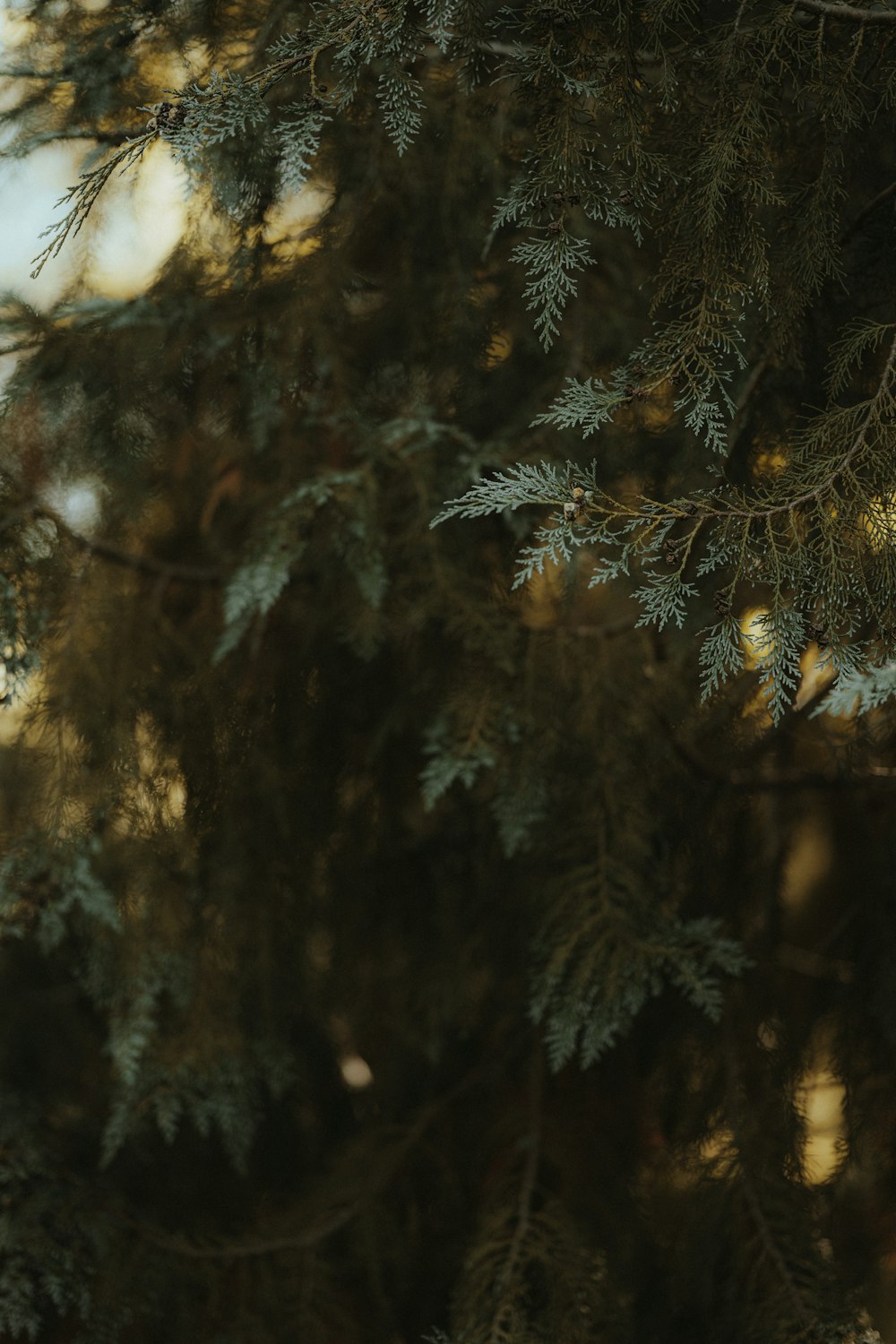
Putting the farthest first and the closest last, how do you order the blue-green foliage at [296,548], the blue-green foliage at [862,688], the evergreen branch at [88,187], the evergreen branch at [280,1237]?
the evergreen branch at [280,1237]
the blue-green foliage at [296,548]
the blue-green foliage at [862,688]
the evergreen branch at [88,187]

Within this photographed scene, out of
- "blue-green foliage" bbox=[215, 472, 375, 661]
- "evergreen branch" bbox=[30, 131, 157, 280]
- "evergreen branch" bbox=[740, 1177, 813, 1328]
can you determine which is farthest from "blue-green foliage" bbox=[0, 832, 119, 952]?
"evergreen branch" bbox=[740, 1177, 813, 1328]

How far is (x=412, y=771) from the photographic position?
1989 millimetres

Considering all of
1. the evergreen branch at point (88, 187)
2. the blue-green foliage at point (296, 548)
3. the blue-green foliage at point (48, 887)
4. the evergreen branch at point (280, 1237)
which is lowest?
the evergreen branch at point (280, 1237)

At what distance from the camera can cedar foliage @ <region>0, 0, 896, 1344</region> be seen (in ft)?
5.28

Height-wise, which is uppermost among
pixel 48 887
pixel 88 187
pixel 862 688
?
pixel 88 187

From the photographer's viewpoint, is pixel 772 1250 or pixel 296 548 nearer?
pixel 296 548

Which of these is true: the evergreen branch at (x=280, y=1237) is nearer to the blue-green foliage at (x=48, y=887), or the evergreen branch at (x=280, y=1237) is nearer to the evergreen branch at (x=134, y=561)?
the blue-green foliage at (x=48, y=887)

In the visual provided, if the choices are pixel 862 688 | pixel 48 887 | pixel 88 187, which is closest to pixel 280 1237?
pixel 48 887

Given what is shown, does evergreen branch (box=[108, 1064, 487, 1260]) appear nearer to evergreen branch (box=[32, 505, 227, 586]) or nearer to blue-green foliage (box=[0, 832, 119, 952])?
blue-green foliage (box=[0, 832, 119, 952])

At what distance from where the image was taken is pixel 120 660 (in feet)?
5.77

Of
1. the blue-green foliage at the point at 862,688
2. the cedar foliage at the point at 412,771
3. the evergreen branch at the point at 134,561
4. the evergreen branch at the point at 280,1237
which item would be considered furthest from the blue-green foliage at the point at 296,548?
the evergreen branch at the point at 280,1237

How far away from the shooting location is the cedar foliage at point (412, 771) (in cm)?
161

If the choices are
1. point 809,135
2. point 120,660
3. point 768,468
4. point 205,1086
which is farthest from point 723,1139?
point 809,135

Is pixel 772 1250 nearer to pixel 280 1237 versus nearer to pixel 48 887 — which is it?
pixel 280 1237
